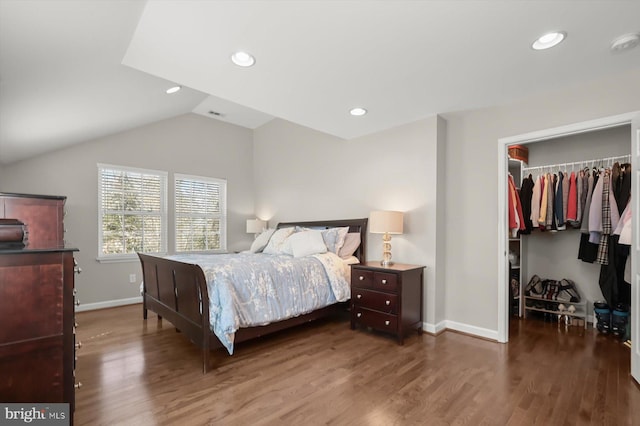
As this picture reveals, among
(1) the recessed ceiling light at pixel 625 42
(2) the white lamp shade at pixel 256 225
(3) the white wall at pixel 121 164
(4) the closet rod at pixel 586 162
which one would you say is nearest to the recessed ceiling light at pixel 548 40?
(1) the recessed ceiling light at pixel 625 42

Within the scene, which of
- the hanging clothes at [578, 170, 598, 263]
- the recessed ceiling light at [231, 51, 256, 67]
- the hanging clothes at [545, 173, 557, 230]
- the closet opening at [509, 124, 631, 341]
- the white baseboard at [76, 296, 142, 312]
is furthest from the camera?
the white baseboard at [76, 296, 142, 312]

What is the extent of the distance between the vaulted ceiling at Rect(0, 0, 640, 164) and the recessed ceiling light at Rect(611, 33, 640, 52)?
0.04 metres

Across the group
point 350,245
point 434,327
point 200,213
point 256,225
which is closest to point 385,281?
point 434,327

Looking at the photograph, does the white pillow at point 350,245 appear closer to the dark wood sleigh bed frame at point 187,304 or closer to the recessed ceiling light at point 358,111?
the dark wood sleigh bed frame at point 187,304

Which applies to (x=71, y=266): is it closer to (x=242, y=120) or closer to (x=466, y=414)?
(x=466, y=414)

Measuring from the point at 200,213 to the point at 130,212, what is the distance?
1.09 metres

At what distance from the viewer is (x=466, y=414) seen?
196 cm

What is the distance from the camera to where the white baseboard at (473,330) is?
3254mm

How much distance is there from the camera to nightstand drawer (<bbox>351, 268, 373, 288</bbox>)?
3.45 metres

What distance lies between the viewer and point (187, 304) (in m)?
2.82

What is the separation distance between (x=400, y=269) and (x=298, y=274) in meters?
1.04

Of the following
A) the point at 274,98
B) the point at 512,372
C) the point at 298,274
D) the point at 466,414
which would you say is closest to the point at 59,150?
the point at 274,98

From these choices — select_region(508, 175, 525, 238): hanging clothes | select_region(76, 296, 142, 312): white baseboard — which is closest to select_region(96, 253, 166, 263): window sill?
select_region(76, 296, 142, 312): white baseboard

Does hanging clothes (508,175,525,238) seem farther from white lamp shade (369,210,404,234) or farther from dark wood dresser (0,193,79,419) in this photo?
dark wood dresser (0,193,79,419)
